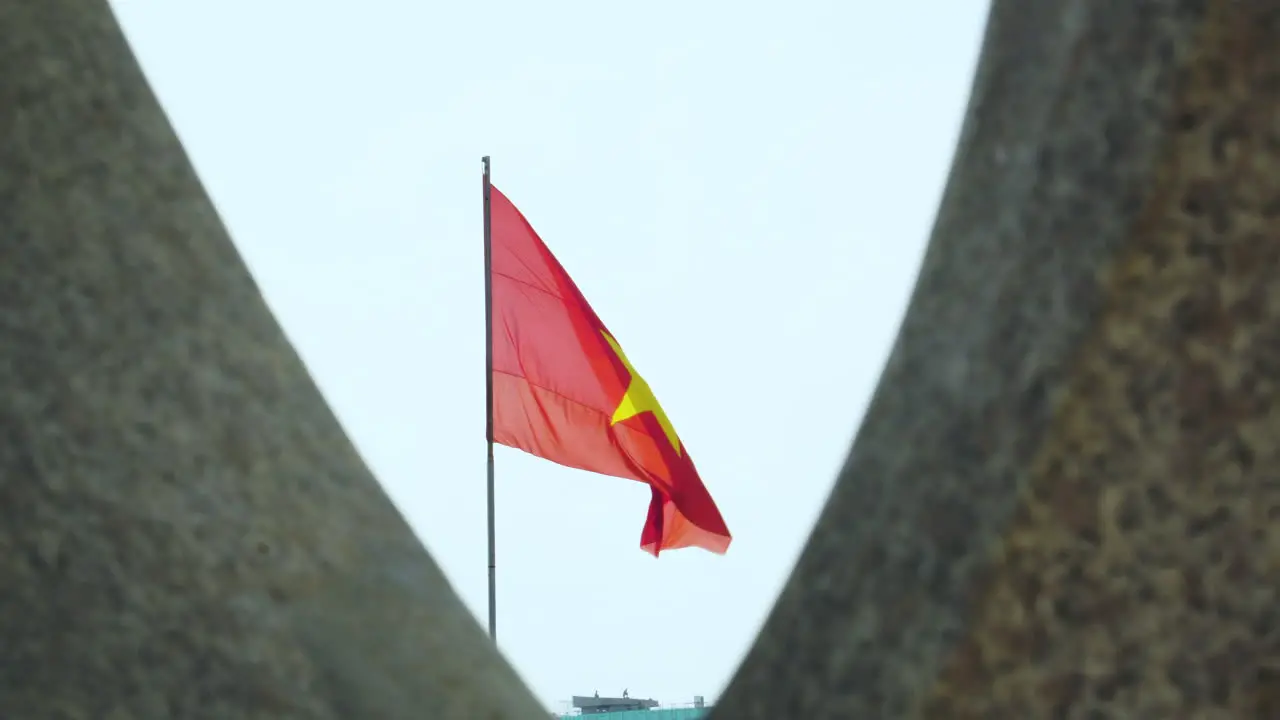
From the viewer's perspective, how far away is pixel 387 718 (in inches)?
45.6

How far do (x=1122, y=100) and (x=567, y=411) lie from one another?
9676mm

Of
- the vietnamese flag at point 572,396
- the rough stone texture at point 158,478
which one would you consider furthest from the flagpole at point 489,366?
the rough stone texture at point 158,478

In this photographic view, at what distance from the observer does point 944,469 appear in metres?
0.97

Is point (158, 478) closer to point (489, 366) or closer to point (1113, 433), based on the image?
point (1113, 433)

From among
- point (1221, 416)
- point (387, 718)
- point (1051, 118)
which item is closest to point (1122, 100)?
point (1051, 118)

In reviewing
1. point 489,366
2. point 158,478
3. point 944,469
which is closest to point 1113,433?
point 944,469

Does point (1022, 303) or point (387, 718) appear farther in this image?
point (387, 718)

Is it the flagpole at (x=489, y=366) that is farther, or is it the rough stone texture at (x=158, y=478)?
the flagpole at (x=489, y=366)

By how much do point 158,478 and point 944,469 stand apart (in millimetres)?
580

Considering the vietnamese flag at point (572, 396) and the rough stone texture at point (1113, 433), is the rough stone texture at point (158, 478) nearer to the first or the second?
the rough stone texture at point (1113, 433)

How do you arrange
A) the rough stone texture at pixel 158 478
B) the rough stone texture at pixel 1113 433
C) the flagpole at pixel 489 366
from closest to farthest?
the rough stone texture at pixel 1113 433, the rough stone texture at pixel 158 478, the flagpole at pixel 489 366

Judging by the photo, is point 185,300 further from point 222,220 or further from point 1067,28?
point 1067,28

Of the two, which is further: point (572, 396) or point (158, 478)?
point (572, 396)

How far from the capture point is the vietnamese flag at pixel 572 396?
34.5 feet
